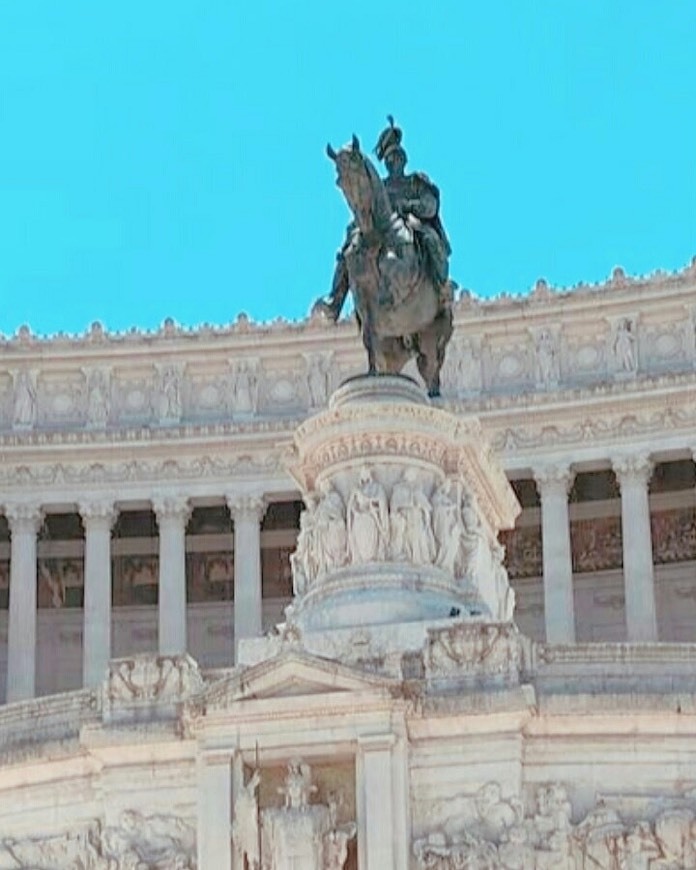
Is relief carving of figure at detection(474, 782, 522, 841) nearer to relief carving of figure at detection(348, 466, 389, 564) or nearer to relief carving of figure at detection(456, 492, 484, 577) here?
relief carving of figure at detection(348, 466, 389, 564)

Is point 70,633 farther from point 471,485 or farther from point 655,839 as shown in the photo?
point 655,839

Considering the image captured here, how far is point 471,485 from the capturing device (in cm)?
4034

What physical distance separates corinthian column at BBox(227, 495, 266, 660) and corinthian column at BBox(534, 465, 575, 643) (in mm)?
8026

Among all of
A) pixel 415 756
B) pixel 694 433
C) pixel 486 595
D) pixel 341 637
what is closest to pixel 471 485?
pixel 486 595

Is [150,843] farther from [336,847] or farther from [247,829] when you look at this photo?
[336,847]

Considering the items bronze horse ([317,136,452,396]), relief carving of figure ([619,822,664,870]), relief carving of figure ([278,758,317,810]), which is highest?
bronze horse ([317,136,452,396])

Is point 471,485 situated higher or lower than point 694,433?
lower

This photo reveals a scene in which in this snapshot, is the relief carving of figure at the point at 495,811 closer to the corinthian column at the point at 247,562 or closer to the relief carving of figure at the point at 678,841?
the relief carving of figure at the point at 678,841

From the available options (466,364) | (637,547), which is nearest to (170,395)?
(466,364)

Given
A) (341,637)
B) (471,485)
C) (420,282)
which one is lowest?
(341,637)

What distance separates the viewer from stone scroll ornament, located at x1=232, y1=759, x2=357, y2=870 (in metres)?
31.6

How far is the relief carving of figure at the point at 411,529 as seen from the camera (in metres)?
38.0

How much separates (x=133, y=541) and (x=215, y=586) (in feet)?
10.0

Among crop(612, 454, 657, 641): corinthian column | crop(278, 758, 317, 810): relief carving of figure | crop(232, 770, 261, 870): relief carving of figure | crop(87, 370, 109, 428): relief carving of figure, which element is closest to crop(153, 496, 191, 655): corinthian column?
crop(87, 370, 109, 428): relief carving of figure
